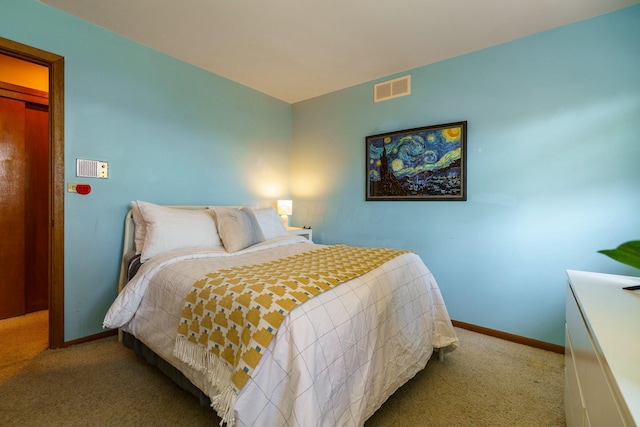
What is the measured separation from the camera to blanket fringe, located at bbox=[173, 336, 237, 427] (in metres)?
1.07

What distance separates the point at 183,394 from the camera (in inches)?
64.5

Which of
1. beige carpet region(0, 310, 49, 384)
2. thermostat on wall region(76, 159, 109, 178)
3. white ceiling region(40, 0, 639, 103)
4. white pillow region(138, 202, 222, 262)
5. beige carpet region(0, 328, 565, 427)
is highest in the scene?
white ceiling region(40, 0, 639, 103)

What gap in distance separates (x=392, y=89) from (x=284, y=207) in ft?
6.25

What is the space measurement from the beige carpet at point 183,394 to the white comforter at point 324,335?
0.18 m

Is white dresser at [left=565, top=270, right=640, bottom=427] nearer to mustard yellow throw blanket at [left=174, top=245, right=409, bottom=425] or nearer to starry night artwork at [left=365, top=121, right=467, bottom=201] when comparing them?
mustard yellow throw blanket at [left=174, top=245, right=409, bottom=425]

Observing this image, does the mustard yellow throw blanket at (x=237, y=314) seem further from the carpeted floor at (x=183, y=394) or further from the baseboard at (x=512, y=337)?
the baseboard at (x=512, y=337)

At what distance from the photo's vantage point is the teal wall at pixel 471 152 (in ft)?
6.64

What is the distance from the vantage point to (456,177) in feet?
8.66

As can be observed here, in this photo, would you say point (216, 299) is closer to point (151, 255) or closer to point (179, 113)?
point (151, 255)

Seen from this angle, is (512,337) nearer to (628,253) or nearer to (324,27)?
(628,253)

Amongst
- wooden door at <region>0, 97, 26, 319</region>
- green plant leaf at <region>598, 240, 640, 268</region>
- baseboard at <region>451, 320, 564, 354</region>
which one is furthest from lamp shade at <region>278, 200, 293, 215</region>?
green plant leaf at <region>598, 240, 640, 268</region>

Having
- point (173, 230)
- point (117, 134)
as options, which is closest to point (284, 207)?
point (173, 230)

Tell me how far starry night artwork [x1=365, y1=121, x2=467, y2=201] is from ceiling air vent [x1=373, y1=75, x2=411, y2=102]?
422mm

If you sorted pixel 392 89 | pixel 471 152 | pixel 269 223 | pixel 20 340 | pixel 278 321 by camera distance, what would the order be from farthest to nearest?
pixel 392 89 < pixel 269 223 < pixel 471 152 < pixel 20 340 < pixel 278 321
